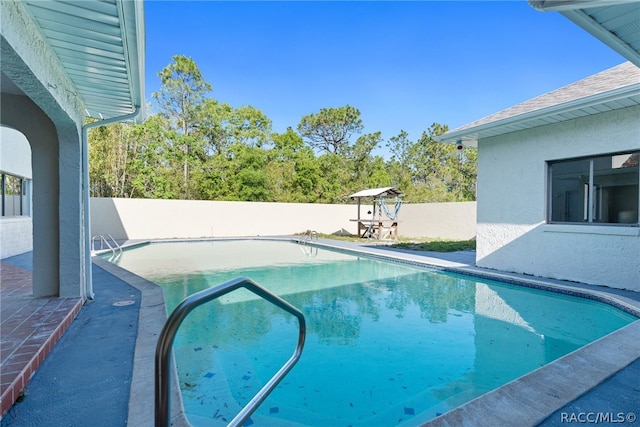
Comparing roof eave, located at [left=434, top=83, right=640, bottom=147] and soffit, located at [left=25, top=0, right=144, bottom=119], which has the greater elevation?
roof eave, located at [left=434, top=83, right=640, bottom=147]

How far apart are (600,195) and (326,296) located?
5.79 m

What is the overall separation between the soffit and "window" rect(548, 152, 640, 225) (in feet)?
26.0

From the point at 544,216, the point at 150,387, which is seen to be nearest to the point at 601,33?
the point at 150,387

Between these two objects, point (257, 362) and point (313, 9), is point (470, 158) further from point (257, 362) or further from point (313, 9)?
point (257, 362)

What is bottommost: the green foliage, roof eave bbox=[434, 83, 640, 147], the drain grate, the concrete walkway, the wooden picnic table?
the drain grate

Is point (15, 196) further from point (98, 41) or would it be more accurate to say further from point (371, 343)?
point (371, 343)

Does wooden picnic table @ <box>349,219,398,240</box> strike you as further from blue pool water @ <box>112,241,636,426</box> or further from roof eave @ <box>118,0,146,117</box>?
roof eave @ <box>118,0,146,117</box>

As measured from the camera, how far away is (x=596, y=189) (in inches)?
260

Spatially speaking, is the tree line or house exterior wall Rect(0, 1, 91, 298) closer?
house exterior wall Rect(0, 1, 91, 298)

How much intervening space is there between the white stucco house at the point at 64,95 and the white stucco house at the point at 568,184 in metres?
7.03

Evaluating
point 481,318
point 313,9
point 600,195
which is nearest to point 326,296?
point 481,318

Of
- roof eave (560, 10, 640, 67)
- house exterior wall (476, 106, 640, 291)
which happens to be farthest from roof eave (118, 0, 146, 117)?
house exterior wall (476, 106, 640, 291)

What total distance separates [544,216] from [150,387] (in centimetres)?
797

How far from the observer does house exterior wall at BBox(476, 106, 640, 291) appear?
6055 millimetres
